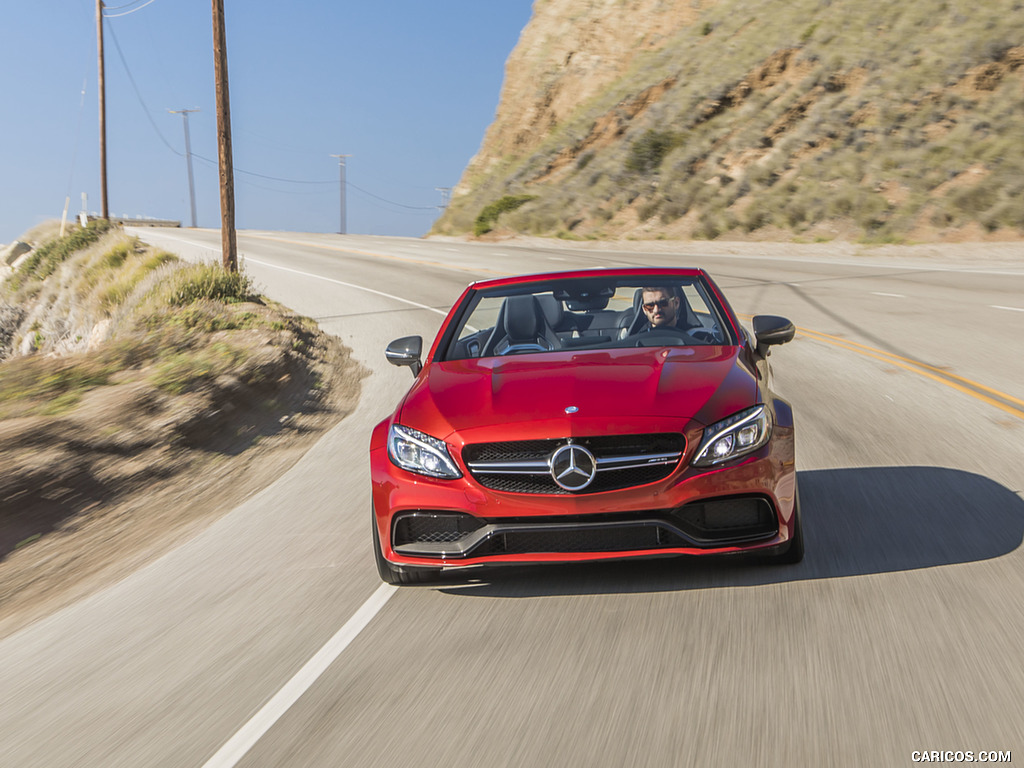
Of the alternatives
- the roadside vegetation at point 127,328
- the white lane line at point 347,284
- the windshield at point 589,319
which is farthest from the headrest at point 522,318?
the white lane line at point 347,284

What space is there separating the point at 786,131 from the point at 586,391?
134ft

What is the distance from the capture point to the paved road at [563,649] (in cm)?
324

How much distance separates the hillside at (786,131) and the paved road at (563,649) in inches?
1073

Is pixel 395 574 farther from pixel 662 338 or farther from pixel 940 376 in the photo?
pixel 940 376

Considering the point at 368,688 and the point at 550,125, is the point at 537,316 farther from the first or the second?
the point at 550,125

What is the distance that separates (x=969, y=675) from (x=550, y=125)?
2527 inches

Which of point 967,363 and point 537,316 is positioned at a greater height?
point 537,316

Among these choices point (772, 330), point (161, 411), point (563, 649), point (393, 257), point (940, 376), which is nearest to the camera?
point (563, 649)

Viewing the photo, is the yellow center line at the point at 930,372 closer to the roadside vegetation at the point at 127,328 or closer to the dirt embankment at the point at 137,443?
the dirt embankment at the point at 137,443

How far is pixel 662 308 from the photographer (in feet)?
19.6

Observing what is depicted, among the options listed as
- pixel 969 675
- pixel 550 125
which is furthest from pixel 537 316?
pixel 550 125

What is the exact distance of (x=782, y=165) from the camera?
40.1 meters

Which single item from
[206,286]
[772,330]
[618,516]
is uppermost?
[772,330]

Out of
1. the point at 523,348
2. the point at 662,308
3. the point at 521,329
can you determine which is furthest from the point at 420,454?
the point at 662,308
